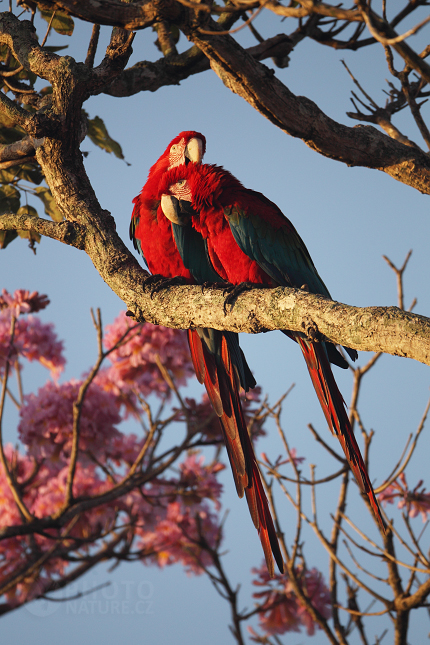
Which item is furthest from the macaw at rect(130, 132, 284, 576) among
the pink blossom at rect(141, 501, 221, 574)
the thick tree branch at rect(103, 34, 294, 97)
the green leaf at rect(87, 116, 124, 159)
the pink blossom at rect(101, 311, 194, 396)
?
the pink blossom at rect(141, 501, 221, 574)

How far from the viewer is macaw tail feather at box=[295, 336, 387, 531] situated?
6.75 ft

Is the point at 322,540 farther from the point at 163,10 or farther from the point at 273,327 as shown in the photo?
the point at 163,10

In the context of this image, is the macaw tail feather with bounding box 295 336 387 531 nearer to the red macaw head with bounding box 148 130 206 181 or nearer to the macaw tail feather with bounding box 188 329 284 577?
the macaw tail feather with bounding box 188 329 284 577

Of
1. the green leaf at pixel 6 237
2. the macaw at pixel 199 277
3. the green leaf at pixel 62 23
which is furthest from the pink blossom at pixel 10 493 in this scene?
the green leaf at pixel 62 23

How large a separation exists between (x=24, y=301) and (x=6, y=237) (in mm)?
963

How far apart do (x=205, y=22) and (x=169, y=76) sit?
1.25m

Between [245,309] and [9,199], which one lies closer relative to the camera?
[245,309]

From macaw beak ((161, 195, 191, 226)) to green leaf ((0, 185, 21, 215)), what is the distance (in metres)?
1.13

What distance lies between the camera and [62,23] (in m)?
2.72

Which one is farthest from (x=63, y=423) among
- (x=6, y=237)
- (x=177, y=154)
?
(x=177, y=154)

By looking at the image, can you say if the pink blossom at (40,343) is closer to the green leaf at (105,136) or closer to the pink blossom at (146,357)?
the pink blossom at (146,357)

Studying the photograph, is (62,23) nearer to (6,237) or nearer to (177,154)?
(177,154)

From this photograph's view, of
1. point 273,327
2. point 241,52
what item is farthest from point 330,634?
point 241,52

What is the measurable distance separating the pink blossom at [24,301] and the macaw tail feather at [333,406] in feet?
7.65
